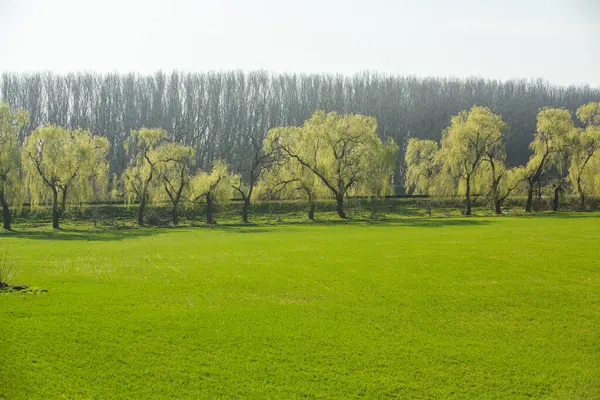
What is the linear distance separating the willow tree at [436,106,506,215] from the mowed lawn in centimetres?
2755

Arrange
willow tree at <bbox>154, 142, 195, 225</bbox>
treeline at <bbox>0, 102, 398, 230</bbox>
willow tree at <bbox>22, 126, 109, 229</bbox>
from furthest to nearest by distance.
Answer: willow tree at <bbox>154, 142, 195, 225</bbox> < treeline at <bbox>0, 102, 398, 230</bbox> < willow tree at <bbox>22, 126, 109, 229</bbox>

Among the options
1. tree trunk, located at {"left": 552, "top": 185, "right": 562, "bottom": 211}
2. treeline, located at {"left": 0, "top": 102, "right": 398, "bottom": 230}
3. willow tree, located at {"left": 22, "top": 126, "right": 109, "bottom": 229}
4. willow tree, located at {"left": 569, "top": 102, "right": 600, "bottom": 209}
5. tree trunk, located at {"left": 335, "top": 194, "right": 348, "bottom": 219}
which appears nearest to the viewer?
willow tree, located at {"left": 22, "top": 126, "right": 109, "bottom": 229}

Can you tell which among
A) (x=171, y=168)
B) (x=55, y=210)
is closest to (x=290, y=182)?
(x=171, y=168)

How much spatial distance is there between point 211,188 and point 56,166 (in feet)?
36.0

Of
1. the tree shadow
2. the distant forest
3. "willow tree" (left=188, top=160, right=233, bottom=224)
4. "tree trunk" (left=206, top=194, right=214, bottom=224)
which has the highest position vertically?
the distant forest

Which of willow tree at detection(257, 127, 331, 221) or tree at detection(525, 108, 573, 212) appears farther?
tree at detection(525, 108, 573, 212)

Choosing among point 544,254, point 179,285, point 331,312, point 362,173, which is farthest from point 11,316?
point 362,173

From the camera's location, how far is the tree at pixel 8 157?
3453cm

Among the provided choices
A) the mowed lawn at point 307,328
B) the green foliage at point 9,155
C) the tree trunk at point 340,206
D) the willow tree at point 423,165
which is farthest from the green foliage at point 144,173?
the willow tree at point 423,165

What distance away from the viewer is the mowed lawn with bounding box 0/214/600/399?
7.09 meters

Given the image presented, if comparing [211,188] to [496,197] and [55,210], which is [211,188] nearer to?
[55,210]

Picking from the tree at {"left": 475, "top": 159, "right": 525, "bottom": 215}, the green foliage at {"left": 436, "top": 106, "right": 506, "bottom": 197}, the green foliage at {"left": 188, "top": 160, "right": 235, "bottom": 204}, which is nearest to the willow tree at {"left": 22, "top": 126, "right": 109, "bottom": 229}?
the green foliage at {"left": 188, "top": 160, "right": 235, "bottom": 204}

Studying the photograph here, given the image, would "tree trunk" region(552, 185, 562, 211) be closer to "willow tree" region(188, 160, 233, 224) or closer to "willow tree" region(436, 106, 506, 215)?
"willow tree" region(436, 106, 506, 215)

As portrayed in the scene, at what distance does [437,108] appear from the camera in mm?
84875
